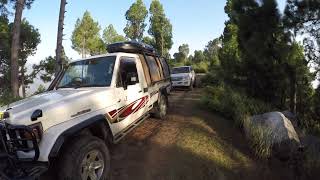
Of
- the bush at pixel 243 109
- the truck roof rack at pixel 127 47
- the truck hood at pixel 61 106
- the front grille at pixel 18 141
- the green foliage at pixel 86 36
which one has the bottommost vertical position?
the bush at pixel 243 109

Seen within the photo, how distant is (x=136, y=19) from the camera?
4800 centimetres

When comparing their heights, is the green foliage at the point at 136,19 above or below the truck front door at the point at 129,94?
above

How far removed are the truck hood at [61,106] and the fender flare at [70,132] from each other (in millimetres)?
177

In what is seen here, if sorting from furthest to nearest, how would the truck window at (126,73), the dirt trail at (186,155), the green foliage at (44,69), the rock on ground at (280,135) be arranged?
the green foliage at (44,69), the rock on ground at (280,135), the truck window at (126,73), the dirt trail at (186,155)

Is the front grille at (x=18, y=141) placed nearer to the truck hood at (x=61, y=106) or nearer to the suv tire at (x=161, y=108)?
the truck hood at (x=61, y=106)

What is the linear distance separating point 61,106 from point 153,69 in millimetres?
5070

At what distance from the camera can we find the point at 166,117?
39.3 ft

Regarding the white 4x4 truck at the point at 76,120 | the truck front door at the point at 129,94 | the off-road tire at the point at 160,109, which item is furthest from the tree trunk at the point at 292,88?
the white 4x4 truck at the point at 76,120

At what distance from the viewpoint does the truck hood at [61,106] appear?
5.48 meters

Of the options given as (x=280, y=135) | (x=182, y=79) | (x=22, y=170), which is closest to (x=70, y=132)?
(x=22, y=170)

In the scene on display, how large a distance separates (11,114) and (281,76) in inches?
468

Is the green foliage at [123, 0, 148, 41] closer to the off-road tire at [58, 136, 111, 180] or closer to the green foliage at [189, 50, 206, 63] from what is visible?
the green foliage at [189, 50, 206, 63]

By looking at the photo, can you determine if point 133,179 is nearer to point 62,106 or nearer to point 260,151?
point 62,106

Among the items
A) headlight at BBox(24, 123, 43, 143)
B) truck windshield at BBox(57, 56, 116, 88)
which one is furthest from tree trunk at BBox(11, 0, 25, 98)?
Answer: headlight at BBox(24, 123, 43, 143)
